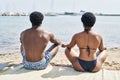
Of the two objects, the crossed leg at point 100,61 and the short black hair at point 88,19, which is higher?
the short black hair at point 88,19

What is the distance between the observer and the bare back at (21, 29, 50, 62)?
6242 mm

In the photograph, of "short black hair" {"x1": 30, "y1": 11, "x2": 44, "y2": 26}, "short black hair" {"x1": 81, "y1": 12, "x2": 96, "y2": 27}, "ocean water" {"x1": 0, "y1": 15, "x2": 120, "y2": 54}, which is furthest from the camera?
"ocean water" {"x1": 0, "y1": 15, "x2": 120, "y2": 54}

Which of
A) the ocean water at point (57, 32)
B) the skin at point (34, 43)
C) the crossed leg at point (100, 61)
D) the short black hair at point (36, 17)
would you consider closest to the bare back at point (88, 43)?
the crossed leg at point (100, 61)

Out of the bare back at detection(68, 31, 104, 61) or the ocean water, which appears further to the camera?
the ocean water

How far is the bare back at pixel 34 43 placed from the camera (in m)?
6.24

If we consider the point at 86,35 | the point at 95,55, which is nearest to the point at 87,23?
the point at 86,35

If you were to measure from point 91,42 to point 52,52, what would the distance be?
3.14 feet

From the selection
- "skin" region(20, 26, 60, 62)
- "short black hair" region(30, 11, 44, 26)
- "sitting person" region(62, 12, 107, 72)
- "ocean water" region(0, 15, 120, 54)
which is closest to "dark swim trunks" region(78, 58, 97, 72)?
"sitting person" region(62, 12, 107, 72)

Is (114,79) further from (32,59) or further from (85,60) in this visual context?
(32,59)

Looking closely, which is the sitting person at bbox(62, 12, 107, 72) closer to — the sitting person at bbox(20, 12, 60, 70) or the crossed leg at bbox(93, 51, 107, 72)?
the crossed leg at bbox(93, 51, 107, 72)

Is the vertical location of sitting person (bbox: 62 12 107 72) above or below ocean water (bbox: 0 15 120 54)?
above

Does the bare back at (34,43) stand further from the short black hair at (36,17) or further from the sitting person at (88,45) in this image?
the sitting person at (88,45)

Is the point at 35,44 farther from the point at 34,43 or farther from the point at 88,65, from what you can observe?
the point at 88,65

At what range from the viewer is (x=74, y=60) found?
248 inches
